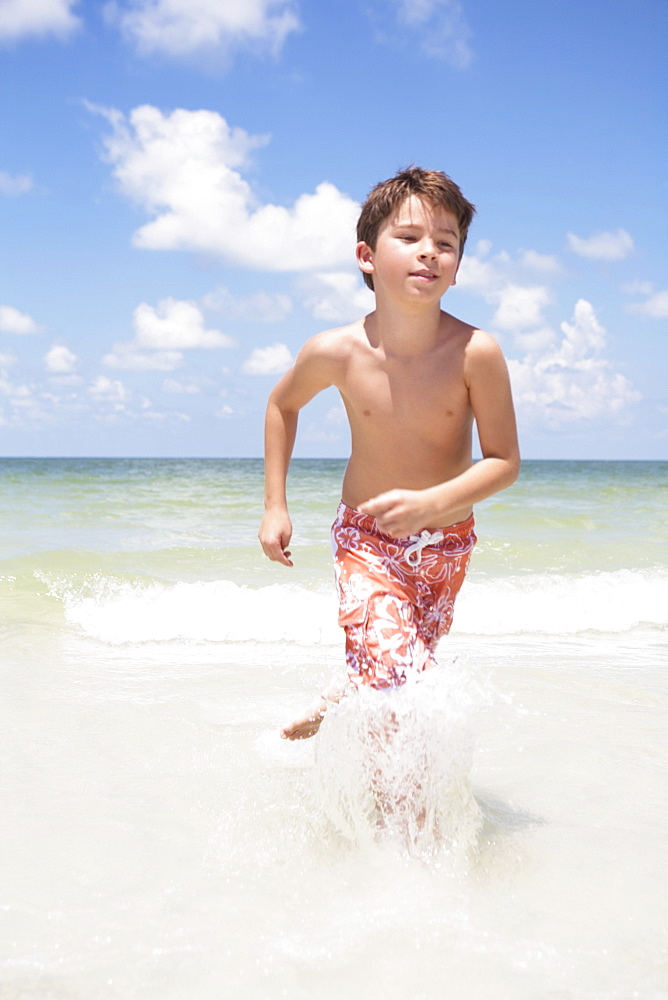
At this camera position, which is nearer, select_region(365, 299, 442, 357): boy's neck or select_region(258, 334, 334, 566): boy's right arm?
select_region(365, 299, 442, 357): boy's neck

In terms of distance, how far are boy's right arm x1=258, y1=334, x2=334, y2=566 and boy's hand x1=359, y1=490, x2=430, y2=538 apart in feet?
1.85

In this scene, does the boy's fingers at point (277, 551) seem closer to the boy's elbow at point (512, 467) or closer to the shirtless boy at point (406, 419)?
Result: the shirtless boy at point (406, 419)

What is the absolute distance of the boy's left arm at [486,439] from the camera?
213 centimetres

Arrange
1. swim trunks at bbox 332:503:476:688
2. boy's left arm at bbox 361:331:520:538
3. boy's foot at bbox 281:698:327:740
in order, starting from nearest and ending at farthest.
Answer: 1. boy's left arm at bbox 361:331:520:538
2. swim trunks at bbox 332:503:476:688
3. boy's foot at bbox 281:698:327:740

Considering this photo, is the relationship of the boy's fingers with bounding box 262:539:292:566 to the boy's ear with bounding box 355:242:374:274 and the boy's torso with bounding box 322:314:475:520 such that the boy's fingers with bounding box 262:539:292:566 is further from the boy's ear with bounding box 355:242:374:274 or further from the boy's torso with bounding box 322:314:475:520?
the boy's ear with bounding box 355:242:374:274

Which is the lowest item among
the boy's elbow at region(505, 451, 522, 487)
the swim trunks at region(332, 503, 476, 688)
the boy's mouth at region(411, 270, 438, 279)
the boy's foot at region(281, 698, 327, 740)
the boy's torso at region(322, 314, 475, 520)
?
the boy's foot at region(281, 698, 327, 740)

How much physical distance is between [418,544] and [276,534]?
0.43 meters

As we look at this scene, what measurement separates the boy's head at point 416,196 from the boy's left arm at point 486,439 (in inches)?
13.8

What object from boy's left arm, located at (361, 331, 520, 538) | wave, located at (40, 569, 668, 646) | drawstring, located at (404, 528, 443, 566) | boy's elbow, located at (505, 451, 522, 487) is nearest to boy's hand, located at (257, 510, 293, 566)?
drawstring, located at (404, 528, 443, 566)

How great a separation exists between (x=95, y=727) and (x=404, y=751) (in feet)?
4.79

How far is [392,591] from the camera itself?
238 centimetres

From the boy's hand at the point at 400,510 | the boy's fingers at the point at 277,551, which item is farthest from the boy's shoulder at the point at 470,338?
the boy's fingers at the point at 277,551

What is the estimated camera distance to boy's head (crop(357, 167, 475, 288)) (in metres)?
2.38

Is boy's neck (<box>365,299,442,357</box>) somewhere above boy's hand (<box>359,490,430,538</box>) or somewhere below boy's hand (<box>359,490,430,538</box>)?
above
